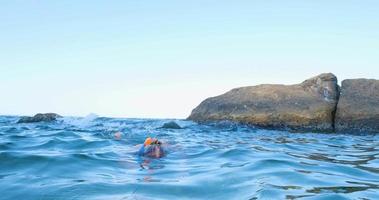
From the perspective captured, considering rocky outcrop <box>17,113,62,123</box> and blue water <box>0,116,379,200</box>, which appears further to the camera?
rocky outcrop <box>17,113,62,123</box>

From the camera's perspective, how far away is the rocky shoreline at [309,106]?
54.4 feet

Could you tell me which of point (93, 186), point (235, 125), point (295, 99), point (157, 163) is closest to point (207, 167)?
point (157, 163)

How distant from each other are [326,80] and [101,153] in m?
13.9

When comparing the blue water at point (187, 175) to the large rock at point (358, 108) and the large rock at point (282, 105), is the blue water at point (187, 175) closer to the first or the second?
the large rock at point (358, 108)

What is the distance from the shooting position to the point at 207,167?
251 inches

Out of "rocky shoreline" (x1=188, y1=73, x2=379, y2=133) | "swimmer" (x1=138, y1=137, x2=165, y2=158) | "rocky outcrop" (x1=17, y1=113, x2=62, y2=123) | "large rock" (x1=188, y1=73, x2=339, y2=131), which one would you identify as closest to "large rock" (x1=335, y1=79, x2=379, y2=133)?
"rocky shoreline" (x1=188, y1=73, x2=379, y2=133)

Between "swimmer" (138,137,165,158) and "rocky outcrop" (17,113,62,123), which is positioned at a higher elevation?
"rocky outcrop" (17,113,62,123)

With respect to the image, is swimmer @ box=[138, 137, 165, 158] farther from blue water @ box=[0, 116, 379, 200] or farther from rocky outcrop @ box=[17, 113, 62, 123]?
rocky outcrop @ box=[17, 113, 62, 123]

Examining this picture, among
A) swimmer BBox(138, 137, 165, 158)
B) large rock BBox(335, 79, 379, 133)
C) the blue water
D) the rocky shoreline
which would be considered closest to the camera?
the blue water

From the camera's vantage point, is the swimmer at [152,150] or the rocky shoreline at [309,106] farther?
the rocky shoreline at [309,106]

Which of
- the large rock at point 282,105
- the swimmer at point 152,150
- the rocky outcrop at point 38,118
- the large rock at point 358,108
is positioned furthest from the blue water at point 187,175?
the rocky outcrop at point 38,118

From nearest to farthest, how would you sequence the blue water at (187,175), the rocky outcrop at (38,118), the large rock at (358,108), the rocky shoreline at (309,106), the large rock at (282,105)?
the blue water at (187,175), the large rock at (358,108), the rocky shoreline at (309,106), the large rock at (282,105), the rocky outcrop at (38,118)

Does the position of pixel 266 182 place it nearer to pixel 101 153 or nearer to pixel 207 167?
pixel 207 167

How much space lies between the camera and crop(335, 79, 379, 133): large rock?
16.3 meters
